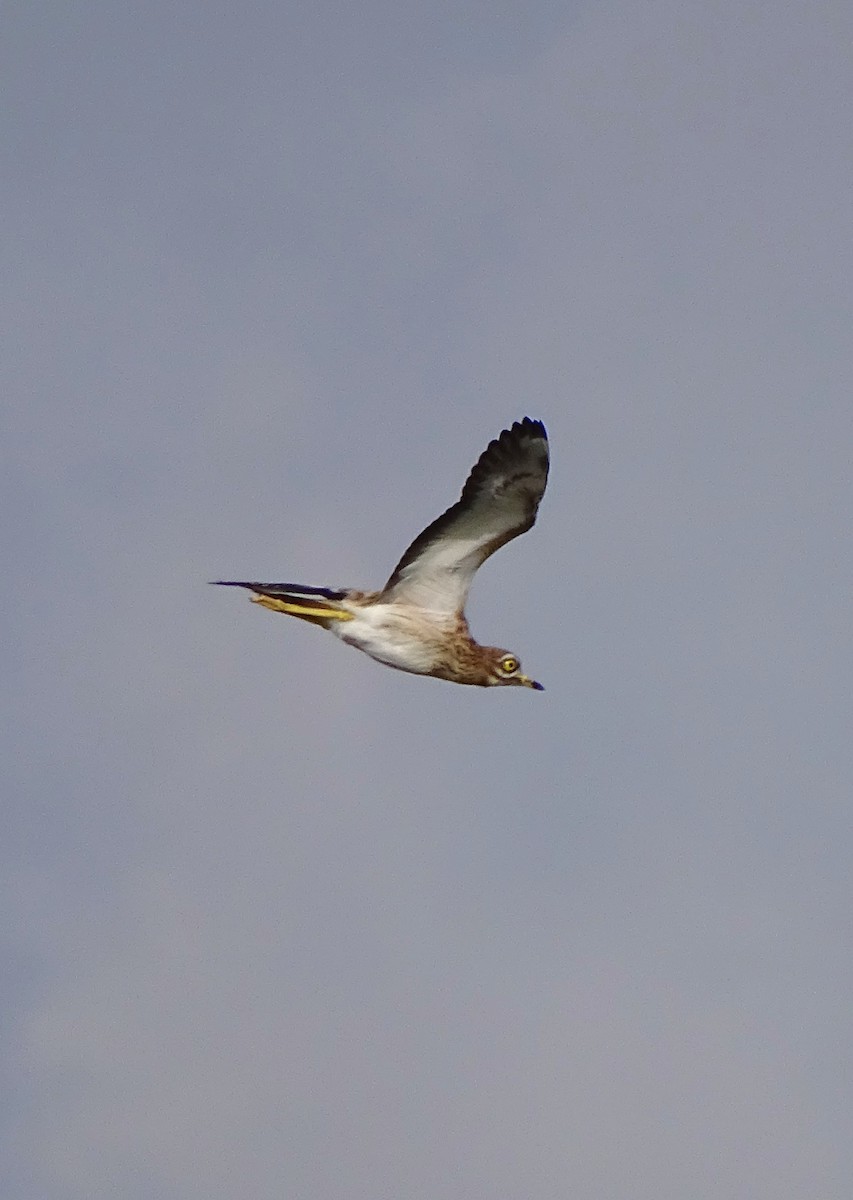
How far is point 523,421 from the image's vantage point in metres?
20.9

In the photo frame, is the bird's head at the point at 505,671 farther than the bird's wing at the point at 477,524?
Yes

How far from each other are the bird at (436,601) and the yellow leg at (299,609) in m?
0.01

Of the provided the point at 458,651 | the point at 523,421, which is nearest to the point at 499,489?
the point at 523,421

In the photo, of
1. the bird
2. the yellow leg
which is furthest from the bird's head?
the yellow leg

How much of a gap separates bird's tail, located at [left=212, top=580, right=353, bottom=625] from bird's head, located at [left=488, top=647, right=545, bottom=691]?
1.66 meters

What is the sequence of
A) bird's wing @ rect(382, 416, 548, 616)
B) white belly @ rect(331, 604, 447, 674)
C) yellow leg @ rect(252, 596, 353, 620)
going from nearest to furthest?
bird's wing @ rect(382, 416, 548, 616), white belly @ rect(331, 604, 447, 674), yellow leg @ rect(252, 596, 353, 620)

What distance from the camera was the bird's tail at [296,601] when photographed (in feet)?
73.8

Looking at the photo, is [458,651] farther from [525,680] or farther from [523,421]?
[523,421]

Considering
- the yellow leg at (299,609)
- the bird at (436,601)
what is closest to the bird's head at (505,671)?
the bird at (436,601)

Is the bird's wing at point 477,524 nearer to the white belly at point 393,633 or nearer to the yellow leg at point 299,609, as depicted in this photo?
the white belly at point 393,633

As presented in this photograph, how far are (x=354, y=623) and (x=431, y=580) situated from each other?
0.96 meters

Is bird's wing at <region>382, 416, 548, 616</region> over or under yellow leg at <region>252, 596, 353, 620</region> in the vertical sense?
over

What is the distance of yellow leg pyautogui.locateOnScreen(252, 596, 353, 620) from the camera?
22.5 m

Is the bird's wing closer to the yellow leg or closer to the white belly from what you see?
the white belly
